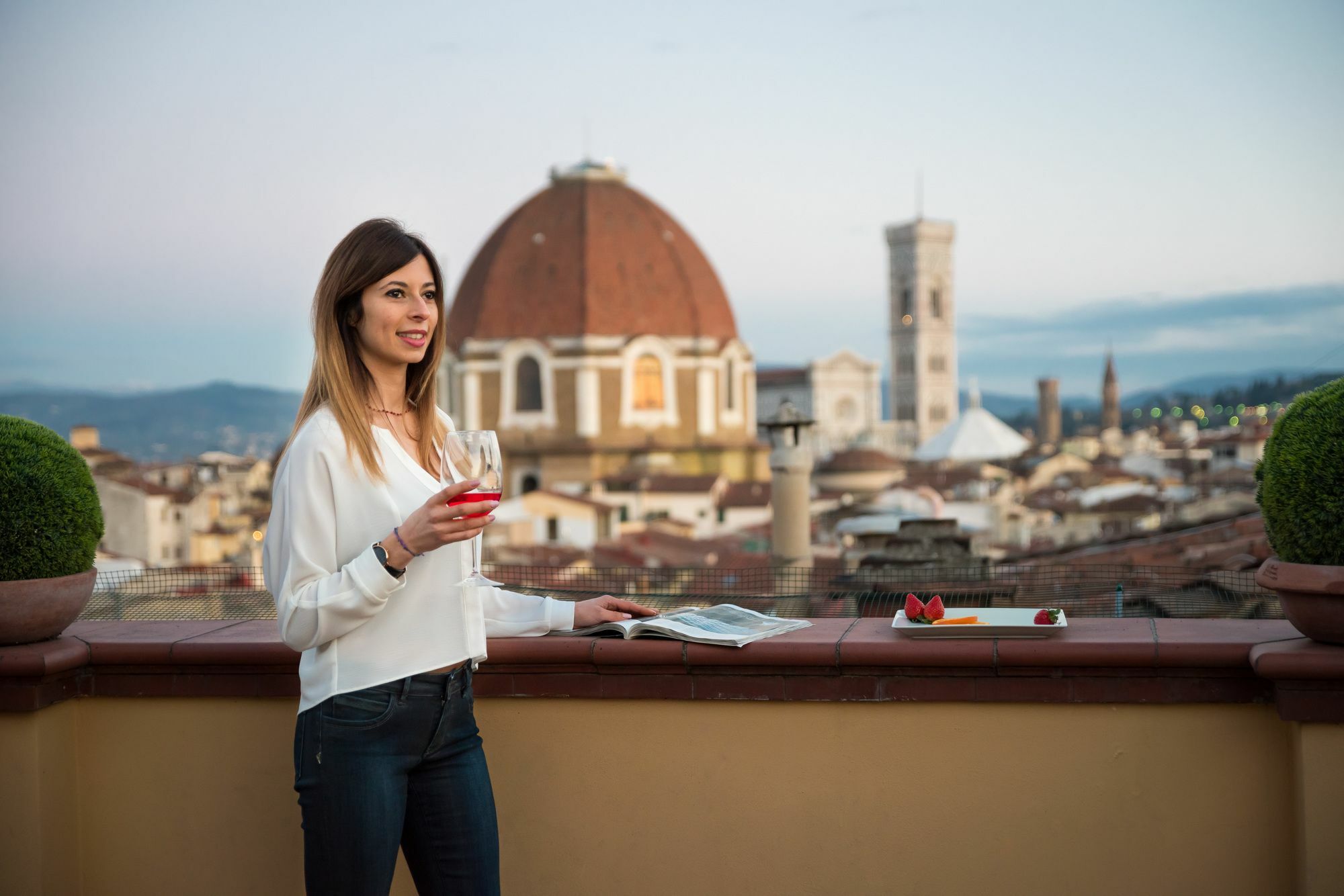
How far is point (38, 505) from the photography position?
2033mm

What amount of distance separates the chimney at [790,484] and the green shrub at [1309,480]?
1150 centimetres

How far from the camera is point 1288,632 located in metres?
1.84

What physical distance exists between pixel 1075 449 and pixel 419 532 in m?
62.3

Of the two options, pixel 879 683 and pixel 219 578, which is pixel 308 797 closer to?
pixel 879 683

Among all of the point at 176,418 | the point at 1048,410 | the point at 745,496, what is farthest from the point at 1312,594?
the point at 1048,410

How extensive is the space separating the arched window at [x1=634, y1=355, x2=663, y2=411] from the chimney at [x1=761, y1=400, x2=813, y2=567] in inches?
731

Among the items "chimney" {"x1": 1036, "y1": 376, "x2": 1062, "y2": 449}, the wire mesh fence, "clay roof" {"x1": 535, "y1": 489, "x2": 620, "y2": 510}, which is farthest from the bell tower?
the wire mesh fence

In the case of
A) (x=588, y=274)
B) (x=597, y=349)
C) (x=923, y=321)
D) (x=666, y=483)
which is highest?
(x=923, y=321)

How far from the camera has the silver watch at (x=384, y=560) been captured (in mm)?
Answer: 1485

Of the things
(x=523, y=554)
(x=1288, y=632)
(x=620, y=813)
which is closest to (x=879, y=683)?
(x=620, y=813)

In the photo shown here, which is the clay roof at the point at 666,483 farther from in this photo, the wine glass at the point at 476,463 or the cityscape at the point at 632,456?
the wine glass at the point at 476,463

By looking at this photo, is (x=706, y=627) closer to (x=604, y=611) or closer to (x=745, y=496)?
(x=604, y=611)

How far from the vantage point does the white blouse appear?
151 cm

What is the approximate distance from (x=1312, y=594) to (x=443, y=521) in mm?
1143
